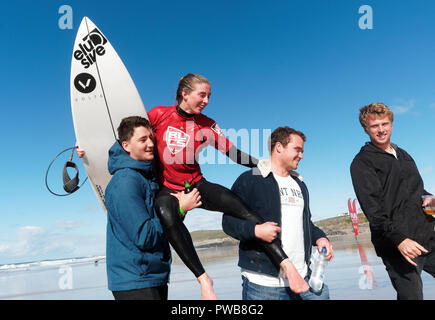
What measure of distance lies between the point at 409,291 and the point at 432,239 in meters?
0.51

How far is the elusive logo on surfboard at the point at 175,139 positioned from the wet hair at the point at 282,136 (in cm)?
87

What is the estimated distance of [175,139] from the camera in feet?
10.8

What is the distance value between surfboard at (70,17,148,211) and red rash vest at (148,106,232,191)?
3.67 feet

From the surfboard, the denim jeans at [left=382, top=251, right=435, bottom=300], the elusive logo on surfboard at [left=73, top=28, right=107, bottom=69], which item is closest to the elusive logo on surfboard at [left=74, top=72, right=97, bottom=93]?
the surfboard

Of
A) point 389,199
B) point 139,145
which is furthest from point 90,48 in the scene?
point 389,199

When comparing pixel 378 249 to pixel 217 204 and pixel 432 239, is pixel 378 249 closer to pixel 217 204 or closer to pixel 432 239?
pixel 432 239

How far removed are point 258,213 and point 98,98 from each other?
2.94m

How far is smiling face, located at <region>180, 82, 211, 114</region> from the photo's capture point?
3.29m

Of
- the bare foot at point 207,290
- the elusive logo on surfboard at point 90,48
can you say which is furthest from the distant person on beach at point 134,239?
the elusive logo on surfboard at point 90,48

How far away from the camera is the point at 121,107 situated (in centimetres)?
448

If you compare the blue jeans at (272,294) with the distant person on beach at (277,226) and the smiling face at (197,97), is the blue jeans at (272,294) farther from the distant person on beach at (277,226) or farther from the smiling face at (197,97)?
the smiling face at (197,97)

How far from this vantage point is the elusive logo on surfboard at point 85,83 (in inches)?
181
